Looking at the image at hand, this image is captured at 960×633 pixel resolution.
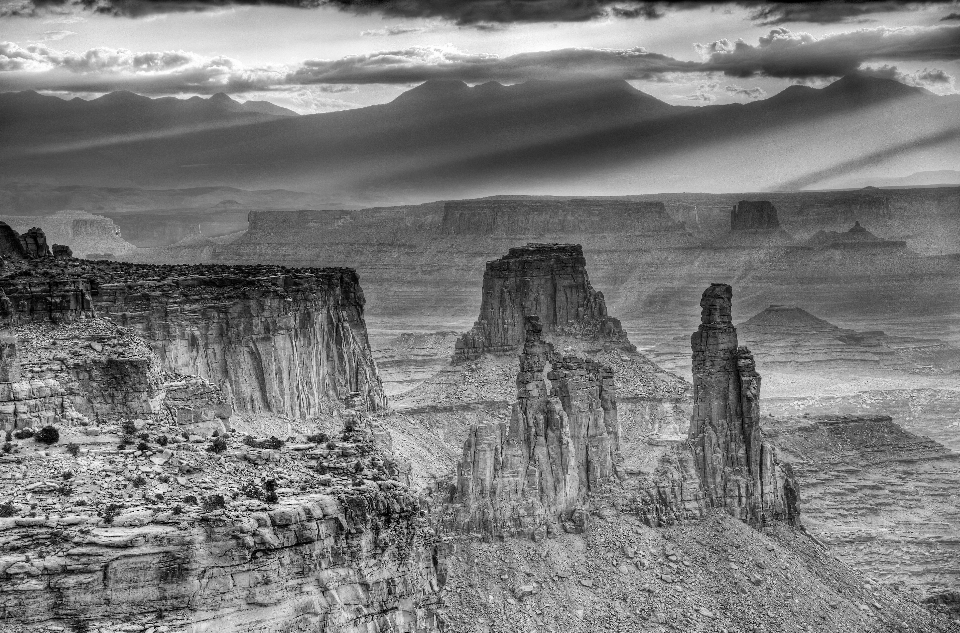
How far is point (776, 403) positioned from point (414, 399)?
36625mm

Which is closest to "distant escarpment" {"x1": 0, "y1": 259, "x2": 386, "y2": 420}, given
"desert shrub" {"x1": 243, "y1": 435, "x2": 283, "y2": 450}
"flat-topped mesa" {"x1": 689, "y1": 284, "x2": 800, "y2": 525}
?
"flat-topped mesa" {"x1": 689, "y1": 284, "x2": 800, "y2": 525}

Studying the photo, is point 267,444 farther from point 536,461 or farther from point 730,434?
point 730,434

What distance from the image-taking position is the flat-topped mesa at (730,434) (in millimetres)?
56438

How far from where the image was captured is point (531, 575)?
1939 inches

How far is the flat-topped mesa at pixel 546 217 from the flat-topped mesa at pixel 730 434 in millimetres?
126116

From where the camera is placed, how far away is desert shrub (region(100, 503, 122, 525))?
69.5 ft

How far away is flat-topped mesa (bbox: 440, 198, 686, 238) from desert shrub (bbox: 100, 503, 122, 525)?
6459 inches

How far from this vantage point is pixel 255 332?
60406 millimetres

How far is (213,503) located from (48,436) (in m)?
3.15

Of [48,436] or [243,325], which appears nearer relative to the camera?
[48,436]

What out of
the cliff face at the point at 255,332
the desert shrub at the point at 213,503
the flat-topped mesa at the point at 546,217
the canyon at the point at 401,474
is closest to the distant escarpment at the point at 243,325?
the cliff face at the point at 255,332

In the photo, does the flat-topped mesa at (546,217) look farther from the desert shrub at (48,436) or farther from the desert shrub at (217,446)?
the desert shrub at (48,436)

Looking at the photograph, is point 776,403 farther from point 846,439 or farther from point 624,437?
point 624,437

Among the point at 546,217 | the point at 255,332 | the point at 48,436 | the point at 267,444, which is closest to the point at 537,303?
the point at 255,332
